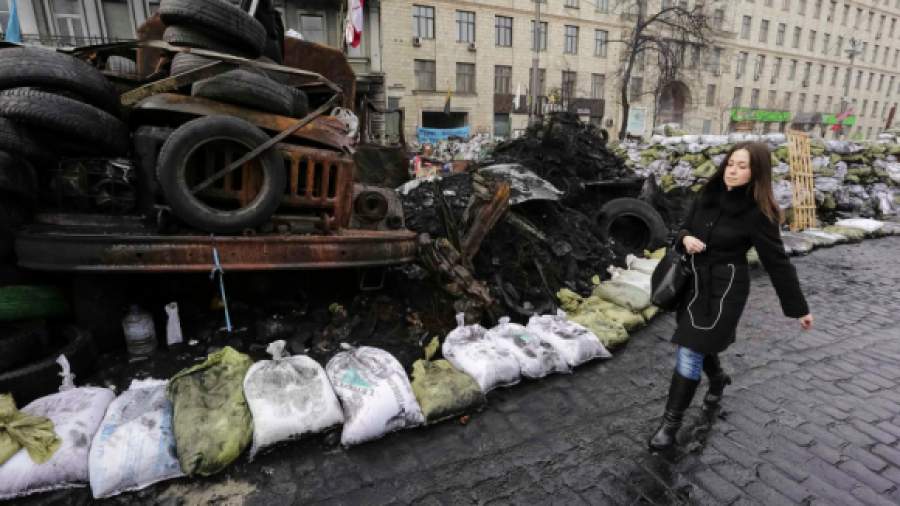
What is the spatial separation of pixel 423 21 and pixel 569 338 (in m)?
26.2

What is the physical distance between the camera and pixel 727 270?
2.32 m

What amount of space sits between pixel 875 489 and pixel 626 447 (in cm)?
126

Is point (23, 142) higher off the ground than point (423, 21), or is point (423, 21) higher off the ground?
point (423, 21)

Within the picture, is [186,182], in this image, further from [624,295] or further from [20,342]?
[624,295]

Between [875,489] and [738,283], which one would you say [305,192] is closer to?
[738,283]

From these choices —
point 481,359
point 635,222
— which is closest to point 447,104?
point 635,222

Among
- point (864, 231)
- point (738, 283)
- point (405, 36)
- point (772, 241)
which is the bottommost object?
point (864, 231)

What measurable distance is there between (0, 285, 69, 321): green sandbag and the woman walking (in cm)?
390

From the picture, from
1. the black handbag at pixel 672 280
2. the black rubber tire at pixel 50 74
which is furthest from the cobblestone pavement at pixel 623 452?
the black rubber tire at pixel 50 74

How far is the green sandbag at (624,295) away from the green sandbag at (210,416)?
3455 mm

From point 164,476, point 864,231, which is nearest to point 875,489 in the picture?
point 164,476

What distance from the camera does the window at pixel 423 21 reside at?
24969 millimetres

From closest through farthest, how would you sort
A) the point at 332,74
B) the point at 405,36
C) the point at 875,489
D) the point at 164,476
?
the point at 164,476
the point at 875,489
the point at 332,74
the point at 405,36

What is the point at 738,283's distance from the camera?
231 centimetres
